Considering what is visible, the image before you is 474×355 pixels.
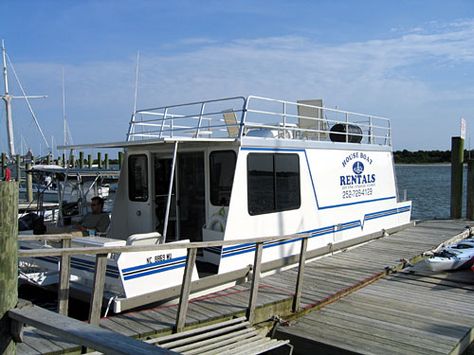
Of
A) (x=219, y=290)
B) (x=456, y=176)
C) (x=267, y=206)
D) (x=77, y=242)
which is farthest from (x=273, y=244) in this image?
(x=456, y=176)

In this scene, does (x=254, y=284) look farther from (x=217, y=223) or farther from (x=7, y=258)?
(x=7, y=258)

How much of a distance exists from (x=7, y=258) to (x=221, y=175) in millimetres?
5048

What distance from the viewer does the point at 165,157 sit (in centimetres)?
845

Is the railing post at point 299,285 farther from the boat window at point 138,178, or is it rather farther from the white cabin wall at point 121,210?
the white cabin wall at point 121,210

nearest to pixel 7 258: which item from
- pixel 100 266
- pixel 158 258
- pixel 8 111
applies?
pixel 100 266

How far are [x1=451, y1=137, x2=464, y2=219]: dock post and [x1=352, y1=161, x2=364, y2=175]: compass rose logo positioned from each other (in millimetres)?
7279

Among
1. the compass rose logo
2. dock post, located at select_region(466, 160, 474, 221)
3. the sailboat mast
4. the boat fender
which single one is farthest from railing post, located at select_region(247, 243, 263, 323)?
the sailboat mast

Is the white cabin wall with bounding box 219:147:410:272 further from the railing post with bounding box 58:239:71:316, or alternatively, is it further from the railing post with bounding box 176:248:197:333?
the railing post with bounding box 58:239:71:316

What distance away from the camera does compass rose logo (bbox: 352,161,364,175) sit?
10727mm

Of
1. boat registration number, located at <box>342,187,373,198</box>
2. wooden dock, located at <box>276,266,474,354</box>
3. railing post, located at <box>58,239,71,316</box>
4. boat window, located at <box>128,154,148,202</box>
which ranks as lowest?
wooden dock, located at <box>276,266,474,354</box>

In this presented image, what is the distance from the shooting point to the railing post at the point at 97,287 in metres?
4.62

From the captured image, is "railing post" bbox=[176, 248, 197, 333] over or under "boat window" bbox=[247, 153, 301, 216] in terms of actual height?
under

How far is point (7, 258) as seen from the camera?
2914 mm

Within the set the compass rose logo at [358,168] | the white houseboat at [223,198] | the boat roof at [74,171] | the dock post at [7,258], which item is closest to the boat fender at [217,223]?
the white houseboat at [223,198]
